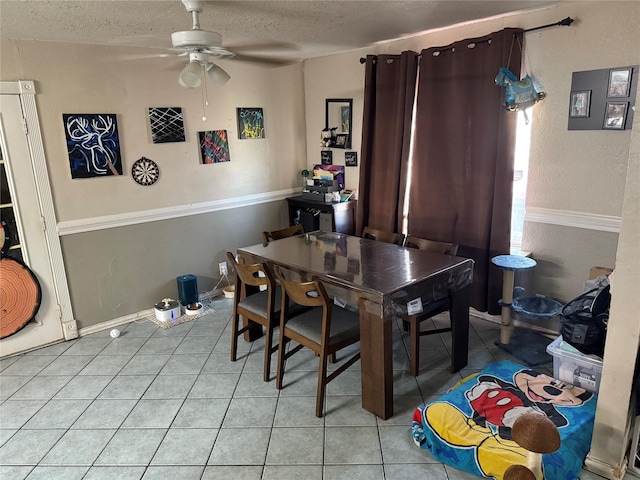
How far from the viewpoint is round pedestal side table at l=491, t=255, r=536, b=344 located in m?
2.97

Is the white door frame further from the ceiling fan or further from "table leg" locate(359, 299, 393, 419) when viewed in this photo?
"table leg" locate(359, 299, 393, 419)

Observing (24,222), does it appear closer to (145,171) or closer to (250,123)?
(145,171)

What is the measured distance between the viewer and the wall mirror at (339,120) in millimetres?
4316

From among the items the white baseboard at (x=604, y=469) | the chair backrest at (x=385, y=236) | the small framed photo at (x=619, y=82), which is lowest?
the white baseboard at (x=604, y=469)

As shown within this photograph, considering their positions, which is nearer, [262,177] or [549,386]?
[549,386]

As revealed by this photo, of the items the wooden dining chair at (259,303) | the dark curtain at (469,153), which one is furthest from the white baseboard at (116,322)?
the dark curtain at (469,153)

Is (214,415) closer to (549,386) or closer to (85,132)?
(549,386)

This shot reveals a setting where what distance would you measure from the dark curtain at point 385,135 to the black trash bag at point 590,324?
1816 millimetres

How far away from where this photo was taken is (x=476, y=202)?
3.40 meters

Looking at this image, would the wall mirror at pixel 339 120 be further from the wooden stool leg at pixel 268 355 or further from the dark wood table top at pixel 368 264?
the wooden stool leg at pixel 268 355

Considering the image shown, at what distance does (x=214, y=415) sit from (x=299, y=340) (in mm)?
650

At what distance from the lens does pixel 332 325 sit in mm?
2598

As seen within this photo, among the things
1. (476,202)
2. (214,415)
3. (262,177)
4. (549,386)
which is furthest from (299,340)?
(262,177)

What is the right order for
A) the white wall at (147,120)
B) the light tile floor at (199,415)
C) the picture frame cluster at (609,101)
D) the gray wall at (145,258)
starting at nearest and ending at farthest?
the light tile floor at (199,415), the picture frame cluster at (609,101), the white wall at (147,120), the gray wall at (145,258)
